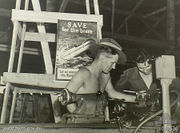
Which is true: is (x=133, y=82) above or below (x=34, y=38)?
below

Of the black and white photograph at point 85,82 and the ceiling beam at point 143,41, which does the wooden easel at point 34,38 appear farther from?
the ceiling beam at point 143,41

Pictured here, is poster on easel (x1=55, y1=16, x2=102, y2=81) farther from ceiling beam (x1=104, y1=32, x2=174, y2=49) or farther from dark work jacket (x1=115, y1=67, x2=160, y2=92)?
ceiling beam (x1=104, y1=32, x2=174, y2=49)

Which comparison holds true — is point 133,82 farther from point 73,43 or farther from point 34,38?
point 34,38

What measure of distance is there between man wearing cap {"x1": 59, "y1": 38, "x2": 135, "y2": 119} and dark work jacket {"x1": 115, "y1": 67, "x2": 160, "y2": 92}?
329 mm

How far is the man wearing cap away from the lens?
165cm

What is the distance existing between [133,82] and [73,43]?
0.70 m

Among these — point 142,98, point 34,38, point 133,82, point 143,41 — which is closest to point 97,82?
point 142,98

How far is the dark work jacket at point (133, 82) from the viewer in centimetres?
229

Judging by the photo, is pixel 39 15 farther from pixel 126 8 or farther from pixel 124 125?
pixel 126 8

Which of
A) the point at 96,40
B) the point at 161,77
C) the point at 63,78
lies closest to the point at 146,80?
the point at 96,40

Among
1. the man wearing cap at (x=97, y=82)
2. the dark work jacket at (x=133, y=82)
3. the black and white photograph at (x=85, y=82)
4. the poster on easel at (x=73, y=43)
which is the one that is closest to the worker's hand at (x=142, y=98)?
the black and white photograph at (x=85, y=82)

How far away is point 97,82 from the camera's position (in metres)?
1.97

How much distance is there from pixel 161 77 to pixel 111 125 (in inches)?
15.4

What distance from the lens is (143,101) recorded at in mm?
1676
